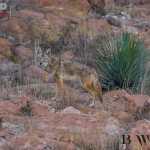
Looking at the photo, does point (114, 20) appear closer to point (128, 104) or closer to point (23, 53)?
point (23, 53)

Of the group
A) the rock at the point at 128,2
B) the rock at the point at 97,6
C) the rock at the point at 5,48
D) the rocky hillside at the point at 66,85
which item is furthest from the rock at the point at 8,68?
the rock at the point at 128,2

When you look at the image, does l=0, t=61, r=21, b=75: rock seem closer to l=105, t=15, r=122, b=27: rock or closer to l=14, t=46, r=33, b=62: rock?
l=14, t=46, r=33, b=62: rock

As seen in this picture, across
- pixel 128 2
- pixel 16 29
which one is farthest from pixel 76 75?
pixel 128 2

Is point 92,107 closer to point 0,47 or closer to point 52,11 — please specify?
point 0,47

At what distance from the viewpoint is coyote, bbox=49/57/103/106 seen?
29.4 feet

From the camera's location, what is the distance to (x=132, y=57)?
10102 mm

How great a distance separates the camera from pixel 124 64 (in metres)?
10.0

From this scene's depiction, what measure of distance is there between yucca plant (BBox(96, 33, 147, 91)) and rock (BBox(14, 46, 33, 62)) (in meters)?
1.74

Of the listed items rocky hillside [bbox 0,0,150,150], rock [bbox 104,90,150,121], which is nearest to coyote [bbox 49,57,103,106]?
rocky hillside [bbox 0,0,150,150]

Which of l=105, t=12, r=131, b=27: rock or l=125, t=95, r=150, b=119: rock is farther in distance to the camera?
l=105, t=12, r=131, b=27: rock

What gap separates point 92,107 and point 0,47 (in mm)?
3959

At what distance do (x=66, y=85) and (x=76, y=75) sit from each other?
2.63 ft

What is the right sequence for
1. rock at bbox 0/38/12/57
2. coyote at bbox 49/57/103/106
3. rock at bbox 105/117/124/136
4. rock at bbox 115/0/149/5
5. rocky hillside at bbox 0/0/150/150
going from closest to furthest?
rocky hillside at bbox 0/0/150/150 < rock at bbox 105/117/124/136 < coyote at bbox 49/57/103/106 < rock at bbox 0/38/12/57 < rock at bbox 115/0/149/5

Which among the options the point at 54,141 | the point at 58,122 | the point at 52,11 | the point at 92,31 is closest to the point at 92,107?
the point at 58,122
